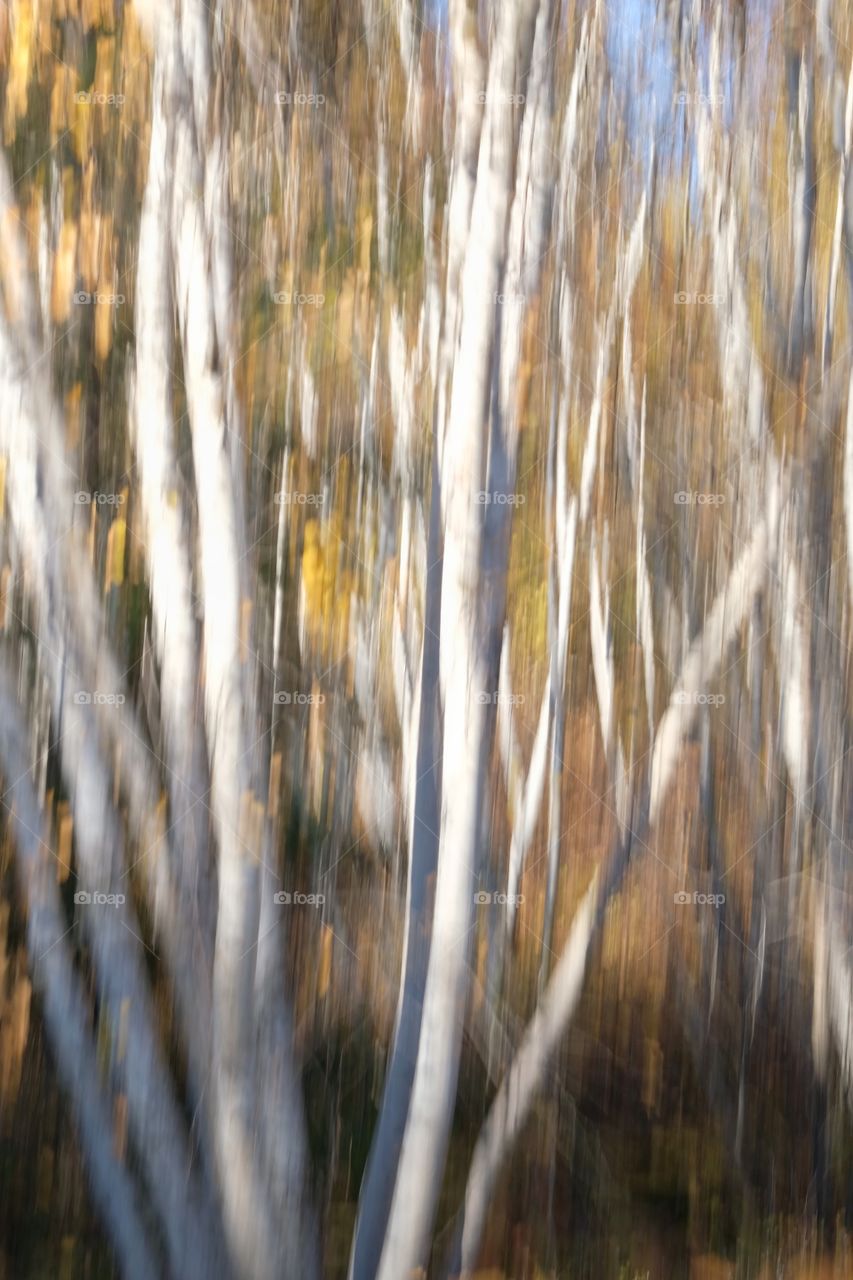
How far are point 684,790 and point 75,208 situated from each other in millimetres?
1599

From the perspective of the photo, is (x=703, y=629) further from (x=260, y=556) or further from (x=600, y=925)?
(x=260, y=556)

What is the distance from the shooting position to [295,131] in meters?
1.91
